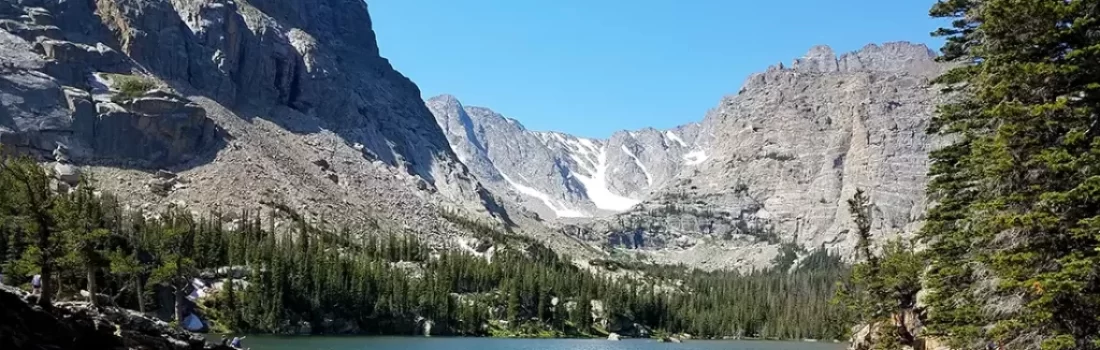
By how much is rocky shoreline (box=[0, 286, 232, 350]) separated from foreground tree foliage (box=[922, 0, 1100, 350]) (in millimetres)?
29596

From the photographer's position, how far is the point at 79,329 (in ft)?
105

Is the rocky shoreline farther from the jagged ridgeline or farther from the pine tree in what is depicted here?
the pine tree

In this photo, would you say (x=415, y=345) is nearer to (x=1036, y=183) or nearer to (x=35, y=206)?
(x=35, y=206)

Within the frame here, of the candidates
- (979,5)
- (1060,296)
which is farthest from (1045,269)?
(979,5)

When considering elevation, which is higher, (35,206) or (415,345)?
(35,206)

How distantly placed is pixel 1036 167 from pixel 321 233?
180834mm

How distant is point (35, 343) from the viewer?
27.5 metres

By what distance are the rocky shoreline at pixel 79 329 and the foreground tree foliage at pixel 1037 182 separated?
2960 centimetres

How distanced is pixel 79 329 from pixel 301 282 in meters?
110

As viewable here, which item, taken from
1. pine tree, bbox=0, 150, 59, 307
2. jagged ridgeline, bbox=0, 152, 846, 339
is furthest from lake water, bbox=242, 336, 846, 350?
pine tree, bbox=0, 150, 59, 307

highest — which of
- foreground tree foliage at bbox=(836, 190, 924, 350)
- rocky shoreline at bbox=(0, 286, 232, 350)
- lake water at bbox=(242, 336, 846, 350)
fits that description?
foreground tree foliage at bbox=(836, 190, 924, 350)

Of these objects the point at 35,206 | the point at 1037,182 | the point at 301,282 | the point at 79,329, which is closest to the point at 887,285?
the point at 1037,182

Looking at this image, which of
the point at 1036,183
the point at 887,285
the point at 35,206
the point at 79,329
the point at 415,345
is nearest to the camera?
the point at 1036,183

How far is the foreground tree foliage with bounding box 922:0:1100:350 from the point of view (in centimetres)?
2364
